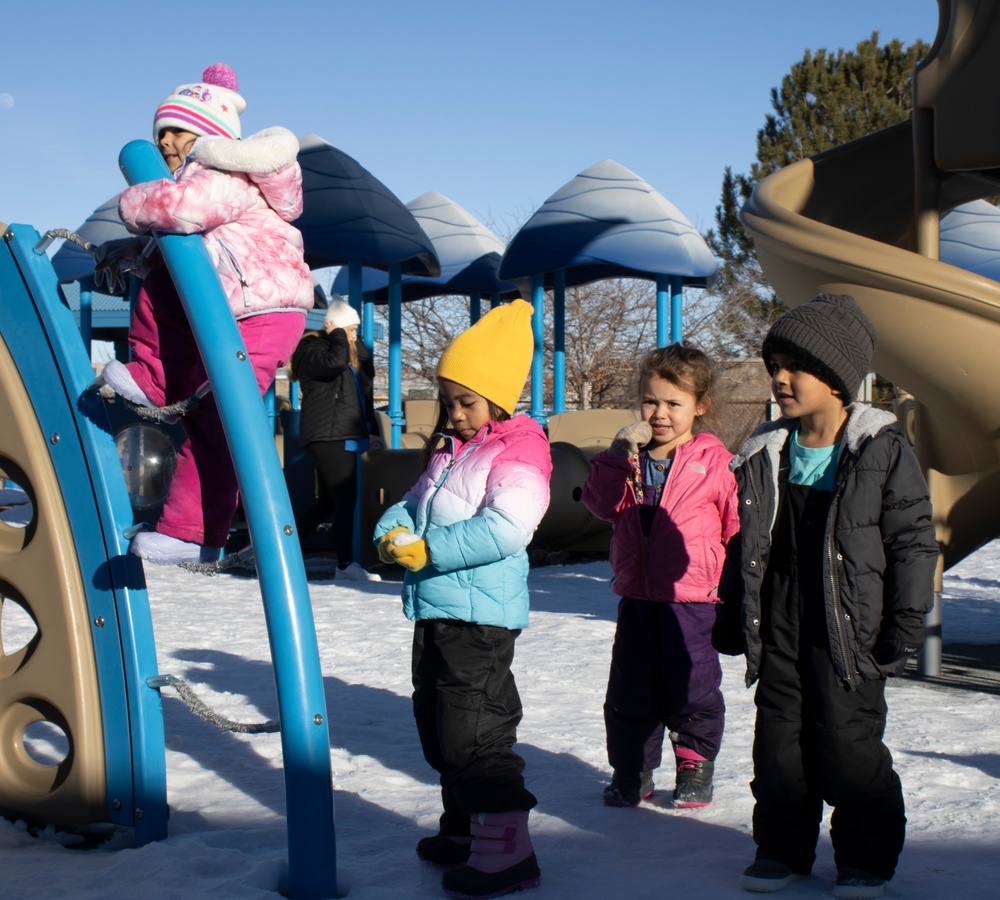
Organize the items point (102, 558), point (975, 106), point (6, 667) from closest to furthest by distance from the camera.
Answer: point (102, 558)
point (6, 667)
point (975, 106)

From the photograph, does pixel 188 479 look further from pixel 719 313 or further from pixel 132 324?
pixel 719 313

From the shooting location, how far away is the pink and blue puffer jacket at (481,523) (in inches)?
105

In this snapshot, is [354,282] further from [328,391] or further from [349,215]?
[328,391]

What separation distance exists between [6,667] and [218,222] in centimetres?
138

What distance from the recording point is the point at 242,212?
2756 mm

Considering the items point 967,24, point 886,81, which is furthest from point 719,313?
point 967,24

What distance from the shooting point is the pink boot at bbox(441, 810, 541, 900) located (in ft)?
8.60

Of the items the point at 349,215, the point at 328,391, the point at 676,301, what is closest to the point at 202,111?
the point at 328,391

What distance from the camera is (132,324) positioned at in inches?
115

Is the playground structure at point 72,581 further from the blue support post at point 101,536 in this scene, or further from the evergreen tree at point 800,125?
the evergreen tree at point 800,125

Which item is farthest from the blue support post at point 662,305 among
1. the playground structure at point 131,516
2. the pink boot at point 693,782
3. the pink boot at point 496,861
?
the pink boot at point 496,861

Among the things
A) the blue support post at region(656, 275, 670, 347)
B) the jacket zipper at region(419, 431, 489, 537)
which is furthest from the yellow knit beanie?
the blue support post at region(656, 275, 670, 347)

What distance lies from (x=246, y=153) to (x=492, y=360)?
772 millimetres

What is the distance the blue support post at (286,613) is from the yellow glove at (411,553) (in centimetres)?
22
